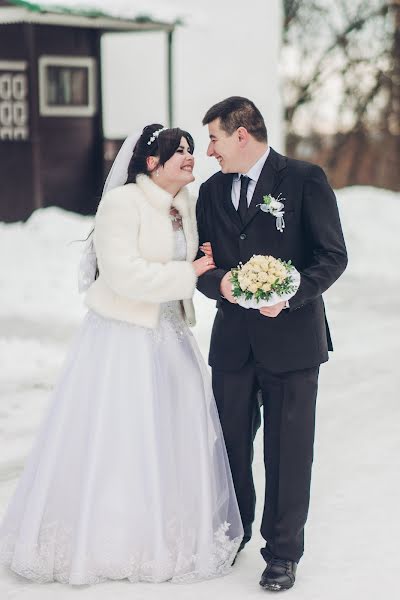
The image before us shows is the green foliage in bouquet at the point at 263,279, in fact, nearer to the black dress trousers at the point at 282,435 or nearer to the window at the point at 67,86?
the black dress trousers at the point at 282,435

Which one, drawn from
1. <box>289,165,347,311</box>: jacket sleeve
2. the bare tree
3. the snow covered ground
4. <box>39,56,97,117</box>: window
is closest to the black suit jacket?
<box>289,165,347,311</box>: jacket sleeve

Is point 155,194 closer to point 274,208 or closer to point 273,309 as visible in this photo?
point 274,208

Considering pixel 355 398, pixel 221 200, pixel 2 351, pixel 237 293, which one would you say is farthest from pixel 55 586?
pixel 2 351

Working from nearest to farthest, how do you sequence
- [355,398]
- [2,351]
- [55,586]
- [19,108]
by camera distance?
[55,586]
[355,398]
[2,351]
[19,108]

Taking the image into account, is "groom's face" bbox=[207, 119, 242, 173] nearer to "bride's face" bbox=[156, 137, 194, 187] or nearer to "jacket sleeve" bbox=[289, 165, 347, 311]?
A: "bride's face" bbox=[156, 137, 194, 187]

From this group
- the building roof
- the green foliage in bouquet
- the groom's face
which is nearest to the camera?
the green foliage in bouquet

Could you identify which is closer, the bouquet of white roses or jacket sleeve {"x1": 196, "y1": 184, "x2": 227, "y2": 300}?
the bouquet of white roses

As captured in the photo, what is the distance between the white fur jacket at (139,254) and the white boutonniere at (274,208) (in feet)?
1.39

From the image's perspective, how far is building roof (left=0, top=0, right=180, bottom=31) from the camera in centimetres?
1512

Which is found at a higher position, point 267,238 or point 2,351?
point 267,238

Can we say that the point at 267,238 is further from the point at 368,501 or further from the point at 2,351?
the point at 2,351

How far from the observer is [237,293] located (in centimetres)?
434

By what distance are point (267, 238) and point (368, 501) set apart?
193cm

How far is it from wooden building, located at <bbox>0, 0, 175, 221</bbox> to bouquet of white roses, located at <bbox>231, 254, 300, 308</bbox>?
1216cm
